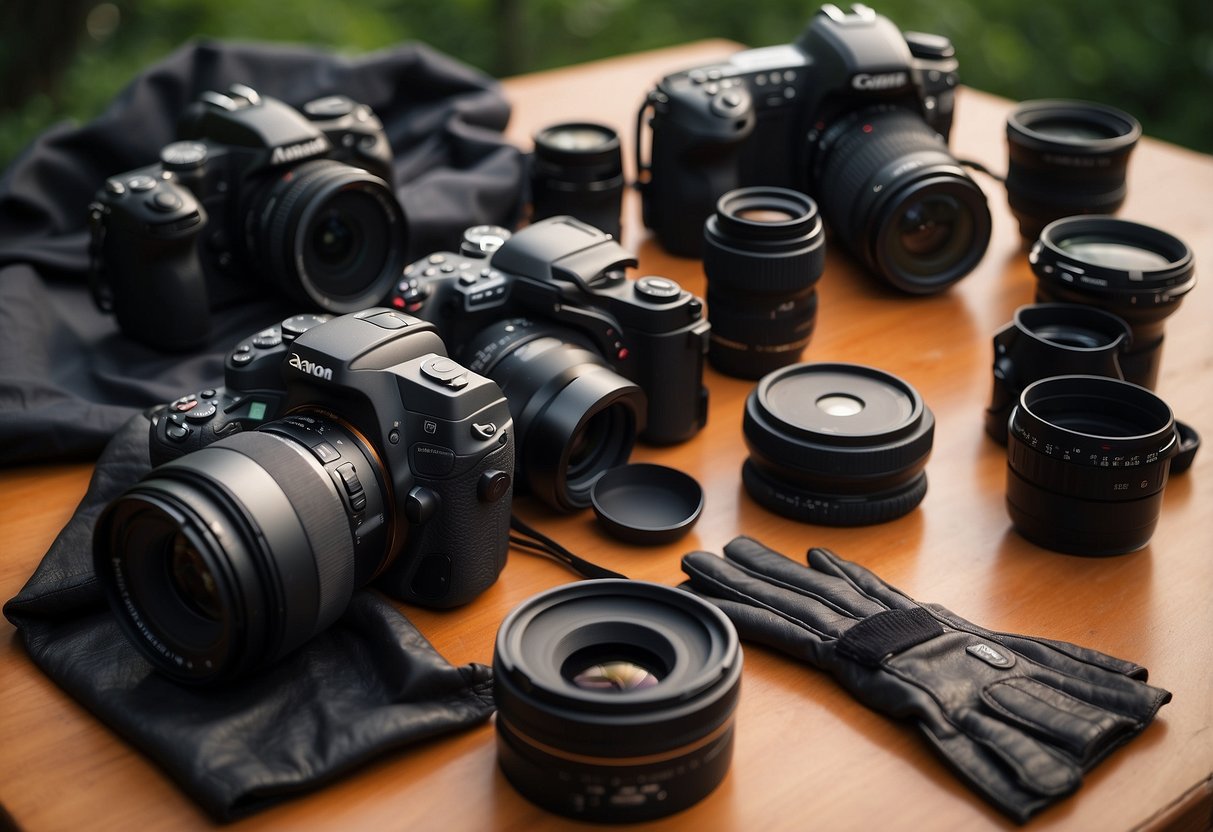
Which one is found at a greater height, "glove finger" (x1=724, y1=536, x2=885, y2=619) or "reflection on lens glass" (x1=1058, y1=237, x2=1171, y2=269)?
"reflection on lens glass" (x1=1058, y1=237, x2=1171, y2=269)

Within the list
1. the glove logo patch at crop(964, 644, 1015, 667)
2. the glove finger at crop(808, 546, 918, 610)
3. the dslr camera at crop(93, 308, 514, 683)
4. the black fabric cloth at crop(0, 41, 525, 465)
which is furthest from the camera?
the black fabric cloth at crop(0, 41, 525, 465)

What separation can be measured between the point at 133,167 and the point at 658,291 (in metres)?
1.11

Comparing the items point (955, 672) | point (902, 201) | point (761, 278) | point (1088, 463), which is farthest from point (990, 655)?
point (902, 201)

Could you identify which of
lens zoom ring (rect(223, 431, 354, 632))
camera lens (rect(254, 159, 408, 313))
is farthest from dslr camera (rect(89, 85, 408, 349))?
lens zoom ring (rect(223, 431, 354, 632))

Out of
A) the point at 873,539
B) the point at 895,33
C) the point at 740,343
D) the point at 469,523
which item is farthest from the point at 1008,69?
the point at 469,523

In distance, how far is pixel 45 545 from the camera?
5.14 ft

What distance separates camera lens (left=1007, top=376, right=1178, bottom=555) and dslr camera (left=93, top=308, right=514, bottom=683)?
1.97 ft

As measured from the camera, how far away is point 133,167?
2289mm

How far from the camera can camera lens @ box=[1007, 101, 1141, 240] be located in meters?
2.11

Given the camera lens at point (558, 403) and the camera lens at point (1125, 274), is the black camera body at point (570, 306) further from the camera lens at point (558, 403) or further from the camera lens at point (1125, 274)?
the camera lens at point (1125, 274)

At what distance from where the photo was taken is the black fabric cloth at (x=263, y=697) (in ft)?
3.92

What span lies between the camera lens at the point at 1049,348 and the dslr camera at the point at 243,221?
3.09 ft

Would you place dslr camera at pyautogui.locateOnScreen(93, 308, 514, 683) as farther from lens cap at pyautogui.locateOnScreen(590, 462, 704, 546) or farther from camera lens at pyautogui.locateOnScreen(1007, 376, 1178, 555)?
camera lens at pyautogui.locateOnScreen(1007, 376, 1178, 555)

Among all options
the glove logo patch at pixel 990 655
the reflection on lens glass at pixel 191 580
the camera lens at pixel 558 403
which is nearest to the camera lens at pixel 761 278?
the camera lens at pixel 558 403
